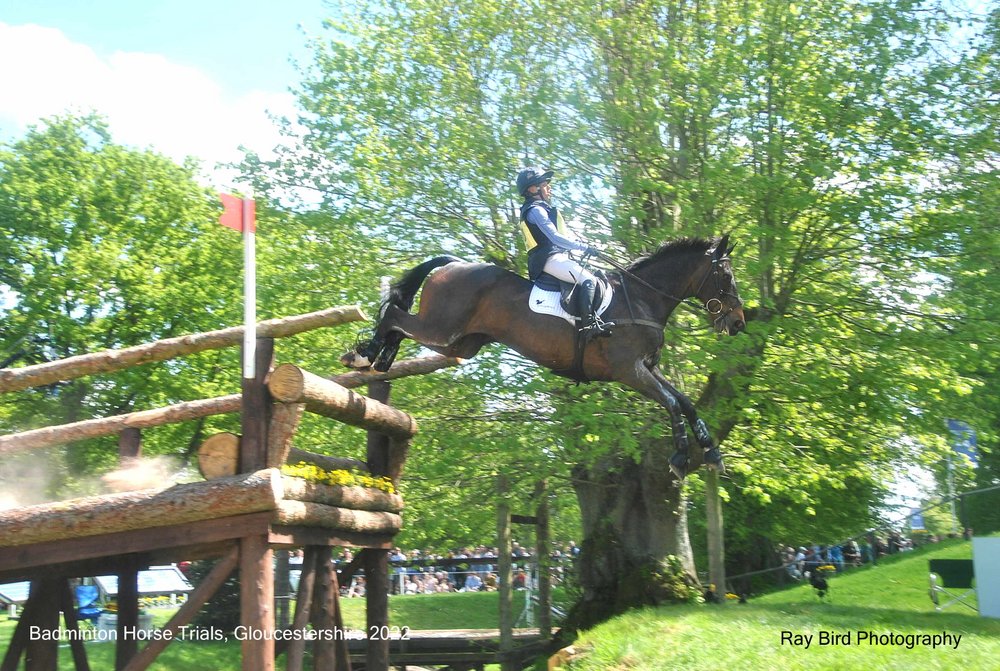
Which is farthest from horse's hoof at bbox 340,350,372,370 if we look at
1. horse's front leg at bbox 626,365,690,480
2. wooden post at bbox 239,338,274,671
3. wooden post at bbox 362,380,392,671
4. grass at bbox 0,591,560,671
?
grass at bbox 0,591,560,671

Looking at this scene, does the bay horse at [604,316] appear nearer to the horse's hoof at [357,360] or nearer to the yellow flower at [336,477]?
the horse's hoof at [357,360]

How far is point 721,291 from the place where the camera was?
7836mm

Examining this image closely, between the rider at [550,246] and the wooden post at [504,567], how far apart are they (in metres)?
7.41

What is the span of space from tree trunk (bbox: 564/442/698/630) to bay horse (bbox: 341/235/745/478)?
22.4 feet

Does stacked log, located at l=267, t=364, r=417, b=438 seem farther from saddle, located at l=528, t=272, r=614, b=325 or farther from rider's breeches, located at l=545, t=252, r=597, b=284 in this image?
rider's breeches, located at l=545, t=252, r=597, b=284

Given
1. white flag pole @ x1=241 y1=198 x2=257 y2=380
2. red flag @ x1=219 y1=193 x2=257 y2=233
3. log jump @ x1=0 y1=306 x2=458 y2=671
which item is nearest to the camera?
red flag @ x1=219 y1=193 x2=257 y2=233

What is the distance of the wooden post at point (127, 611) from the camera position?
338 inches

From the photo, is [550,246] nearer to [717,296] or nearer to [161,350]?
[717,296]

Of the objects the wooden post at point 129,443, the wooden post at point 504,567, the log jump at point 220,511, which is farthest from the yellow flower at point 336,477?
the wooden post at point 504,567

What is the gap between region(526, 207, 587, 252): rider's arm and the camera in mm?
7418

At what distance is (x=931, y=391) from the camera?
1216 cm

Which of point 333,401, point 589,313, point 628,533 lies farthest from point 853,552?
point 333,401

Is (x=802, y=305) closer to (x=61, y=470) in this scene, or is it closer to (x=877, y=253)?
(x=877, y=253)

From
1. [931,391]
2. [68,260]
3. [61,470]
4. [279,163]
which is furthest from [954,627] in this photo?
[68,260]
